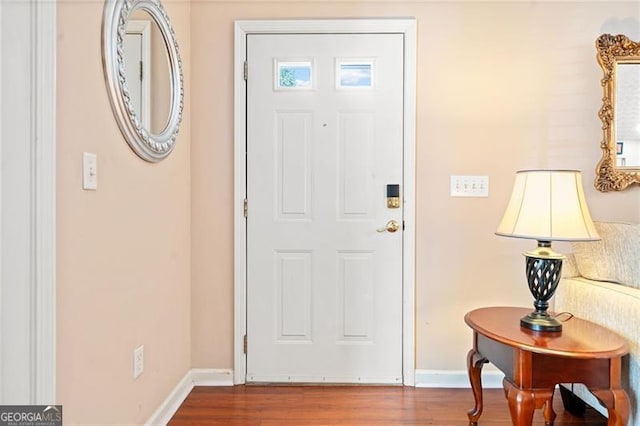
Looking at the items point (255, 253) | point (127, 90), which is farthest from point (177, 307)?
point (127, 90)

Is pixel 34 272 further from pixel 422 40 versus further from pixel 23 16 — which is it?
pixel 422 40

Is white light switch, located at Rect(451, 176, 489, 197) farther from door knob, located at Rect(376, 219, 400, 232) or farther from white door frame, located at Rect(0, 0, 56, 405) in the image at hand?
white door frame, located at Rect(0, 0, 56, 405)

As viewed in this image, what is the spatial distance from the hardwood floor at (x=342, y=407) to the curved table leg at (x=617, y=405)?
0.51 m

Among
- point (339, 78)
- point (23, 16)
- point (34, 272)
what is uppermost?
point (339, 78)

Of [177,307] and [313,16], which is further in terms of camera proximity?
[313,16]

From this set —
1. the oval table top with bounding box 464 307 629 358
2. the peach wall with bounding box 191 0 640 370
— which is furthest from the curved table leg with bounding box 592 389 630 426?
the peach wall with bounding box 191 0 640 370

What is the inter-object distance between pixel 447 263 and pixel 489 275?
25 cm

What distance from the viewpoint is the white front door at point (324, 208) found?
2.13 metres

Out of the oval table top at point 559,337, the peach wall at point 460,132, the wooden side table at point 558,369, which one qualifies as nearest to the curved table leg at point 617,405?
the wooden side table at point 558,369

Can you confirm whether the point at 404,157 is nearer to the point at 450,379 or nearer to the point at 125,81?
the point at 450,379

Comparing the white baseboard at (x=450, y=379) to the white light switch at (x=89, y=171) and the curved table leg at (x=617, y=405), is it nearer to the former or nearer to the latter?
the curved table leg at (x=617, y=405)

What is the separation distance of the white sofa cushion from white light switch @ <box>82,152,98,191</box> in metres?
2.07

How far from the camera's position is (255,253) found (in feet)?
7.13

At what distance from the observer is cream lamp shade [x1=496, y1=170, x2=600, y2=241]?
142 centimetres
